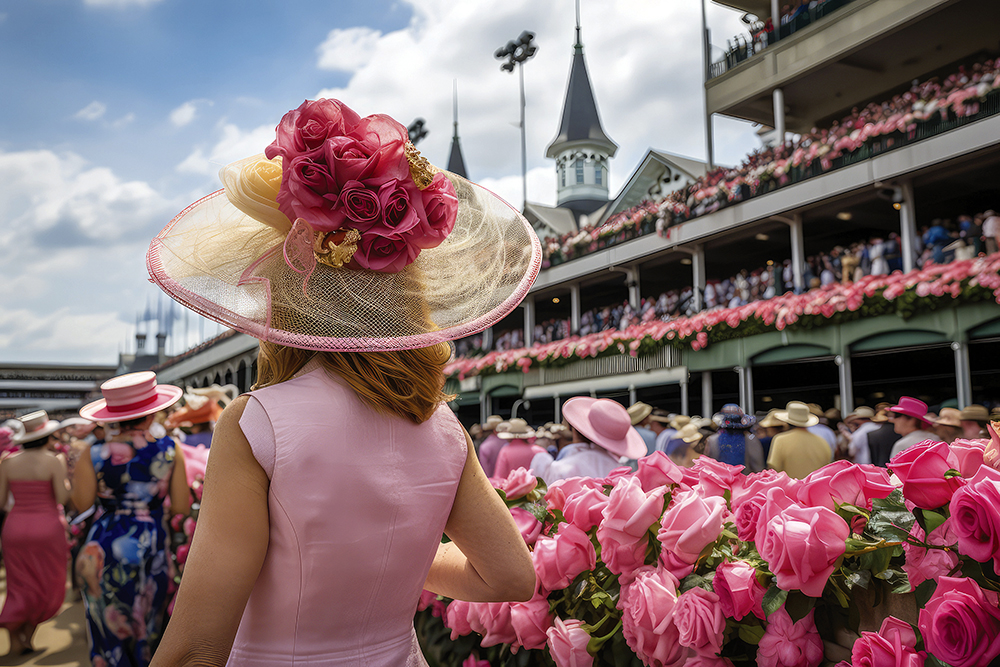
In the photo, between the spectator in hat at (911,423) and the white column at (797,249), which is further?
the white column at (797,249)

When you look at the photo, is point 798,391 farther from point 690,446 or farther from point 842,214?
point 690,446

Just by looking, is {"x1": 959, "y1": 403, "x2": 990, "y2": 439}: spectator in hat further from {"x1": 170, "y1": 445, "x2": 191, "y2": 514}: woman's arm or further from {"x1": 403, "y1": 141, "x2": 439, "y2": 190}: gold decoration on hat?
{"x1": 403, "y1": 141, "x2": 439, "y2": 190}: gold decoration on hat

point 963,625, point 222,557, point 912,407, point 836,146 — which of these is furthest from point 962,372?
point 222,557

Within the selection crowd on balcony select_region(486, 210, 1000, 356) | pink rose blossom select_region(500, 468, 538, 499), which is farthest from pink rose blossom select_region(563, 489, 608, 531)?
crowd on balcony select_region(486, 210, 1000, 356)

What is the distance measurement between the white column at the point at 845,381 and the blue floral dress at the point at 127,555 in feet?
43.1

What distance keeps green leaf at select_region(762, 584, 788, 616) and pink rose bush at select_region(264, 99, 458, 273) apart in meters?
1.04

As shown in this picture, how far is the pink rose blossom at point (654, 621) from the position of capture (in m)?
1.65

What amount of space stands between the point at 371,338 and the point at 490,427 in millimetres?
11718

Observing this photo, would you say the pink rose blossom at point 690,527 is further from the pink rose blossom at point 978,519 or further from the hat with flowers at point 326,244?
the hat with flowers at point 326,244

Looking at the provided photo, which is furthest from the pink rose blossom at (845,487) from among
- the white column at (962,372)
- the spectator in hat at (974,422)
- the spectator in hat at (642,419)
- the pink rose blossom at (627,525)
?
the white column at (962,372)

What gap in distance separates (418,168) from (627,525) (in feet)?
3.34

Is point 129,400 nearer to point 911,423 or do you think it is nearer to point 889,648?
point 889,648

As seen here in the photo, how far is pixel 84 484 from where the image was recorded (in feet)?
13.6

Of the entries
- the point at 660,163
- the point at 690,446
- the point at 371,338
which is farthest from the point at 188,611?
the point at 660,163
